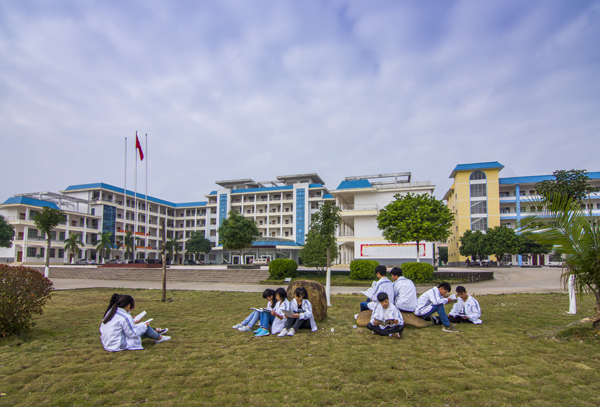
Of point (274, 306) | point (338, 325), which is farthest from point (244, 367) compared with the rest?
point (338, 325)

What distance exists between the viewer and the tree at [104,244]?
56.2 m

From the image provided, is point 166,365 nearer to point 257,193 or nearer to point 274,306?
point 274,306

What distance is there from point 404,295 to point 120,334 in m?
5.30

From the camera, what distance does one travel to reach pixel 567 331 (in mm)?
6445

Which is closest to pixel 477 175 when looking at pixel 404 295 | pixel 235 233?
pixel 235 233

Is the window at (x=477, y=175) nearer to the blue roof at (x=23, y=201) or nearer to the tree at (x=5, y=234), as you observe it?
the blue roof at (x=23, y=201)

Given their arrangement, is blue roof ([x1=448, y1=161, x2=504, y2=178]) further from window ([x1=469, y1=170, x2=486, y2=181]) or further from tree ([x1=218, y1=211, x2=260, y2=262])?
tree ([x1=218, y1=211, x2=260, y2=262])

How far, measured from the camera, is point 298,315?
699cm

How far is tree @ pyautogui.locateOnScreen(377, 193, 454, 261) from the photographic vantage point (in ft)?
78.8

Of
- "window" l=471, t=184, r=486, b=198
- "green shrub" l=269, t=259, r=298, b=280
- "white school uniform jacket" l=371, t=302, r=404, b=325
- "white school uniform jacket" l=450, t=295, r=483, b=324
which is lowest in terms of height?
"green shrub" l=269, t=259, r=298, b=280

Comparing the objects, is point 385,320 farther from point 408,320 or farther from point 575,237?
point 575,237

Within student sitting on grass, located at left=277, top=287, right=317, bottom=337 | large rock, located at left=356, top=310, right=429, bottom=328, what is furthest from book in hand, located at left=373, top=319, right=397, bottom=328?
student sitting on grass, located at left=277, top=287, right=317, bottom=337

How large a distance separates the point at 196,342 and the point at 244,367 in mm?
1823

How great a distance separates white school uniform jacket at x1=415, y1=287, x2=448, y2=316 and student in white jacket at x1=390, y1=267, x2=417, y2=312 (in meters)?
0.12
